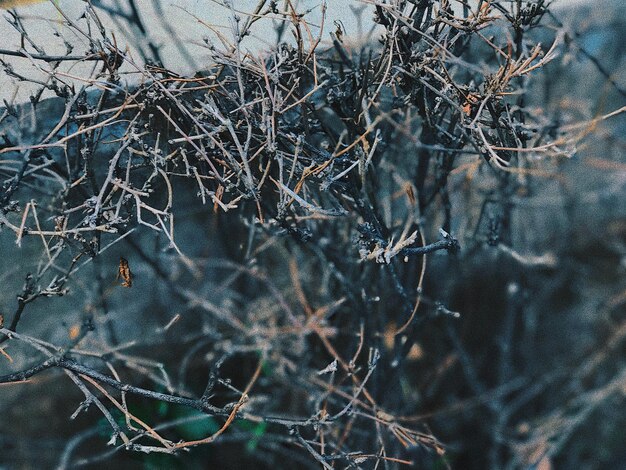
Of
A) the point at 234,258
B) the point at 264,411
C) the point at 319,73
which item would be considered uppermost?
the point at 319,73

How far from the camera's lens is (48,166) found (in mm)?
1396

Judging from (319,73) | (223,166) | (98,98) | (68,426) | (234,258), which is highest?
(98,98)

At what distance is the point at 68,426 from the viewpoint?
6.63ft

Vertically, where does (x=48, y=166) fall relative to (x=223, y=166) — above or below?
above

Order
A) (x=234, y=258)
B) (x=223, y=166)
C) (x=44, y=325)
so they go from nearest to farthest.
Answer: (x=223, y=166), (x=44, y=325), (x=234, y=258)

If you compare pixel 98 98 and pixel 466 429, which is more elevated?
pixel 98 98

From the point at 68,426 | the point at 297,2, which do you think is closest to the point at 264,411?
the point at 68,426

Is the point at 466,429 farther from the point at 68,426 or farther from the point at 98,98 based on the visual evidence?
the point at 98,98

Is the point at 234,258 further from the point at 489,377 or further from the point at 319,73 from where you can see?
the point at 489,377

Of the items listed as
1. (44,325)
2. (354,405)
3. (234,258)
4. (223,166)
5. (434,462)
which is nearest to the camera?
(223,166)

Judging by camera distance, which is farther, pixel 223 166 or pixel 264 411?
pixel 264 411

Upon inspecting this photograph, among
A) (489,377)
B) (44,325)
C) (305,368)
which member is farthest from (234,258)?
(489,377)

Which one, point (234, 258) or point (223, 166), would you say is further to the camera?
point (234, 258)

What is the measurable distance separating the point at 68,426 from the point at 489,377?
143 centimetres
